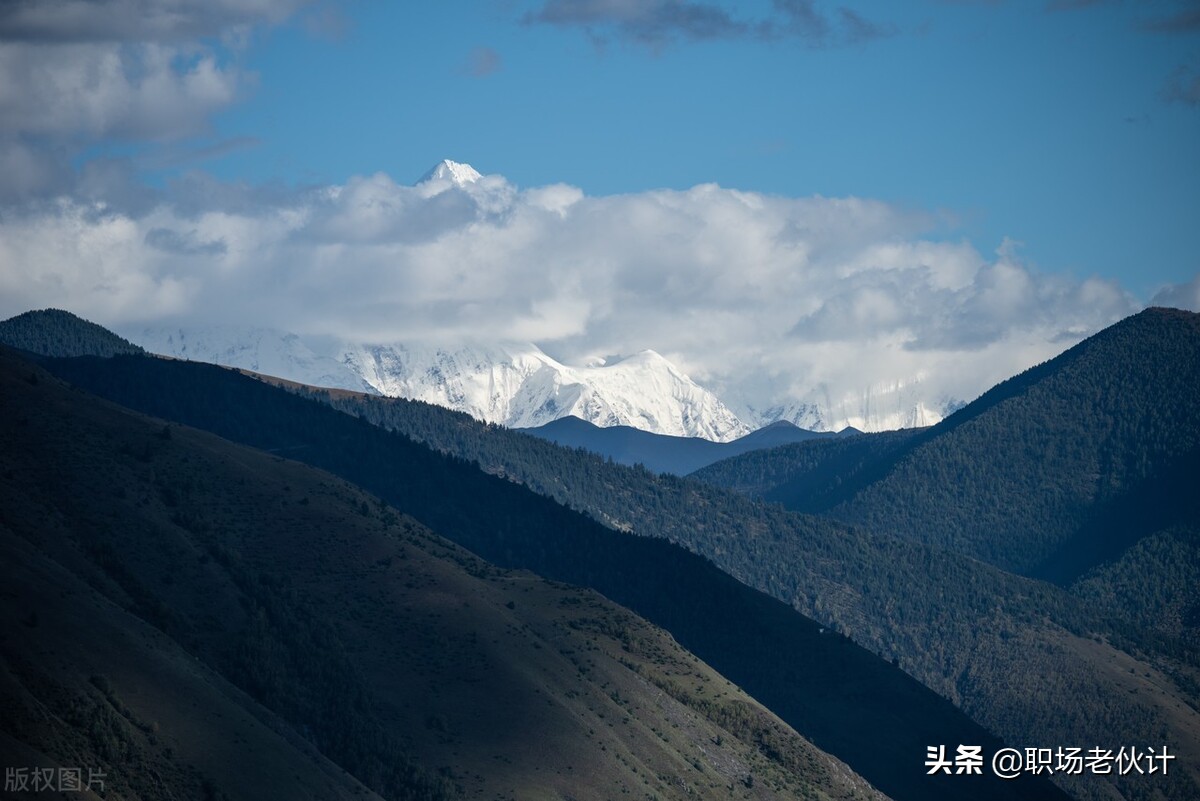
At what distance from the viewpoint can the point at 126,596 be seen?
172 metres

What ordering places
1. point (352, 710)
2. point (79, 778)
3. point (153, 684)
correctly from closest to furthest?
point (79, 778) < point (153, 684) < point (352, 710)

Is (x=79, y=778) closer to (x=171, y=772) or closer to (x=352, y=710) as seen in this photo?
(x=171, y=772)

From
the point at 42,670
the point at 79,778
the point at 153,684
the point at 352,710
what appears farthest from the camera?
the point at 352,710

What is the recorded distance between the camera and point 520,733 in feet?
639

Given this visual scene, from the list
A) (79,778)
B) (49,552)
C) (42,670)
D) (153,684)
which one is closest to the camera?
(79,778)

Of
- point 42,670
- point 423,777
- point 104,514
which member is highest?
point 104,514

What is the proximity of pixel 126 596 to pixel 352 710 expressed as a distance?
29825 millimetres

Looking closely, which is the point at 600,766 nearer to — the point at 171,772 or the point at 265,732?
the point at 265,732

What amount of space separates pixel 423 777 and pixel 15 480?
56959mm

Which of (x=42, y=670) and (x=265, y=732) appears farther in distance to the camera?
(x=265, y=732)

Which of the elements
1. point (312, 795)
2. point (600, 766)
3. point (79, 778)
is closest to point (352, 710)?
point (600, 766)

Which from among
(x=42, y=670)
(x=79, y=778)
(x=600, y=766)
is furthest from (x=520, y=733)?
(x=79, y=778)

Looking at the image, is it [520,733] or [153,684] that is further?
[520,733]

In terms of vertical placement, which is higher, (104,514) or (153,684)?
(104,514)
